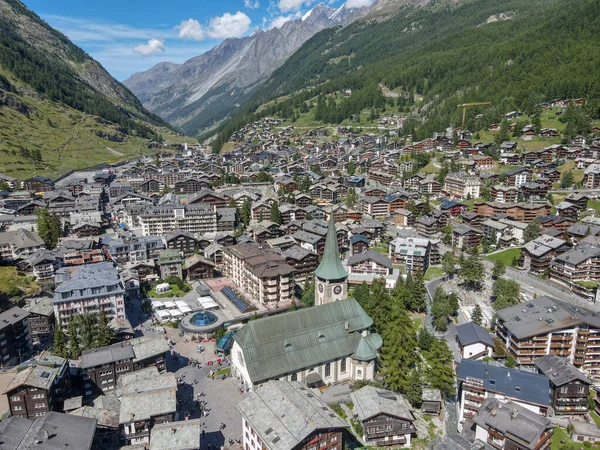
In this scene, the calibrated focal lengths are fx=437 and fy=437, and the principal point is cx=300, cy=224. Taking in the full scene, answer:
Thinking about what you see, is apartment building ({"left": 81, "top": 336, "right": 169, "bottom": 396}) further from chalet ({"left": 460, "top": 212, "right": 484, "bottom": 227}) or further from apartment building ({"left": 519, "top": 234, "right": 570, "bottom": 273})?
chalet ({"left": 460, "top": 212, "right": 484, "bottom": 227})

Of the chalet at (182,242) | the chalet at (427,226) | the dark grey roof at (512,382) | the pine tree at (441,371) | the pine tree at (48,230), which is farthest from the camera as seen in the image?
the chalet at (427,226)

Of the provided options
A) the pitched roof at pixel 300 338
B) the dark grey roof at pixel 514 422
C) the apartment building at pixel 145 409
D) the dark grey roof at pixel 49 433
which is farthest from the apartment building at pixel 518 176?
the dark grey roof at pixel 49 433

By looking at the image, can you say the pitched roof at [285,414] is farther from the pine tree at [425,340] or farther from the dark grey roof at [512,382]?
the pine tree at [425,340]

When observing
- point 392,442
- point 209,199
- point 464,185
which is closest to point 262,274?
point 392,442

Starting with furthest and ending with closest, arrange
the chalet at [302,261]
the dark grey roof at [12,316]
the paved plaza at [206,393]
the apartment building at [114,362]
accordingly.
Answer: the chalet at [302,261], the dark grey roof at [12,316], the apartment building at [114,362], the paved plaza at [206,393]

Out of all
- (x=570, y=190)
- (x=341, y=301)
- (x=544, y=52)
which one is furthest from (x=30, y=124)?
(x=544, y=52)

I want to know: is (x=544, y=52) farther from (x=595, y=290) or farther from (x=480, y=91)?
(x=595, y=290)

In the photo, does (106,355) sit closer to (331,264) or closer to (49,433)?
(49,433)
